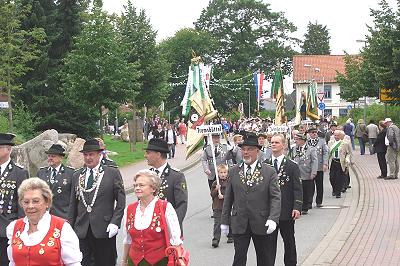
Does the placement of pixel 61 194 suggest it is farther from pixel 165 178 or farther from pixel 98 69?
pixel 98 69

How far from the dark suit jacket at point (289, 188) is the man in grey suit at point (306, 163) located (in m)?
5.77

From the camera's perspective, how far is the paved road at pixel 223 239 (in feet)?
34.2

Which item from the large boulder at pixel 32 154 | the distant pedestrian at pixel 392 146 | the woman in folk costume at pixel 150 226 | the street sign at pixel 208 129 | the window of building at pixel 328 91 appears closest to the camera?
the woman in folk costume at pixel 150 226

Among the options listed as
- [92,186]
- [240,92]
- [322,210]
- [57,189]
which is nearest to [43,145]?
[322,210]

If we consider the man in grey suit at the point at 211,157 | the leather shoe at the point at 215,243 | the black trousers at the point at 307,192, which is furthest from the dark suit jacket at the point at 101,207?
the black trousers at the point at 307,192

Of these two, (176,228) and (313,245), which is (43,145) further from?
(176,228)

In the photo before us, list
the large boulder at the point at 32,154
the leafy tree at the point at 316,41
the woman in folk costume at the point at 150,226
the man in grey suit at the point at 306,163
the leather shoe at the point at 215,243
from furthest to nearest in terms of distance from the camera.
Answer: the leafy tree at the point at 316,41, the large boulder at the point at 32,154, the man in grey suit at the point at 306,163, the leather shoe at the point at 215,243, the woman in folk costume at the point at 150,226

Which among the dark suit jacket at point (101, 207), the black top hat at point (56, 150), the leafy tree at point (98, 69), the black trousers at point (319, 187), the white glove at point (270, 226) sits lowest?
the black trousers at point (319, 187)

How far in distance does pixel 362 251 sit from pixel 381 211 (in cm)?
438

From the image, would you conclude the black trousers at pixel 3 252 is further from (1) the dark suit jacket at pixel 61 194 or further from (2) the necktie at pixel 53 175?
(2) the necktie at pixel 53 175

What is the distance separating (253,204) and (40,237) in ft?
11.5

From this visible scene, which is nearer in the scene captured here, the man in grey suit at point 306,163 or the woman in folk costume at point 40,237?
the woman in folk costume at point 40,237

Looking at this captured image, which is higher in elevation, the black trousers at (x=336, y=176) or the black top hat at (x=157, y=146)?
the black top hat at (x=157, y=146)

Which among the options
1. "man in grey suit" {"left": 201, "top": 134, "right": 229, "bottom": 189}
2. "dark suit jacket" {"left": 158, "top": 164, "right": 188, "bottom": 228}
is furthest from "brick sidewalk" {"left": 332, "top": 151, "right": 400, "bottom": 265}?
"dark suit jacket" {"left": 158, "top": 164, "right": 188, "bottom": 228}
